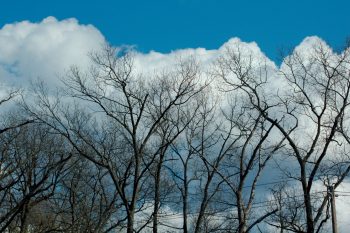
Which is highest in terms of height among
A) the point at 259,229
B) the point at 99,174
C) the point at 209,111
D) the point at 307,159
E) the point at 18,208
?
the point at 209,111

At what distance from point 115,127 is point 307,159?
1115 centimetres

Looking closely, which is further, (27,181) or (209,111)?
(209,111)

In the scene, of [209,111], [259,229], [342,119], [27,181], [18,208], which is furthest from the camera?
[209,111]

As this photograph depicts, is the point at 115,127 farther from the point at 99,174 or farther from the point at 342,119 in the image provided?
the point at 342,119

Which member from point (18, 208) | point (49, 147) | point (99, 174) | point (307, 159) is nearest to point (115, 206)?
point (99, 174)

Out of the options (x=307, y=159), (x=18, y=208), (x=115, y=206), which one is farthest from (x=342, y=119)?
(x=18, y=208)

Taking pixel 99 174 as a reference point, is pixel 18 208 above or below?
below

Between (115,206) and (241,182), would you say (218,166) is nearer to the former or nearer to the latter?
(241,182)

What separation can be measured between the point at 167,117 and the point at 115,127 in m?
3.01

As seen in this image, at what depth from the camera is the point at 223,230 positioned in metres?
33.6

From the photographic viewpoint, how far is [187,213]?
35.6 metres

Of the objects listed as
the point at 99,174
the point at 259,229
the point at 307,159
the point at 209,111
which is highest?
the point at 209,111

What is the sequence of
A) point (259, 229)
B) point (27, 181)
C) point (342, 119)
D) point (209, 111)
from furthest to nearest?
point (209, 111)
point (27, 181)
point (259, 229)
point (342, 119)

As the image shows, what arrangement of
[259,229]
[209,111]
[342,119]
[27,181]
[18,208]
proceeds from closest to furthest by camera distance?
[18,208] < [342,119] < [259,229] < [27,181] < [209,111]
